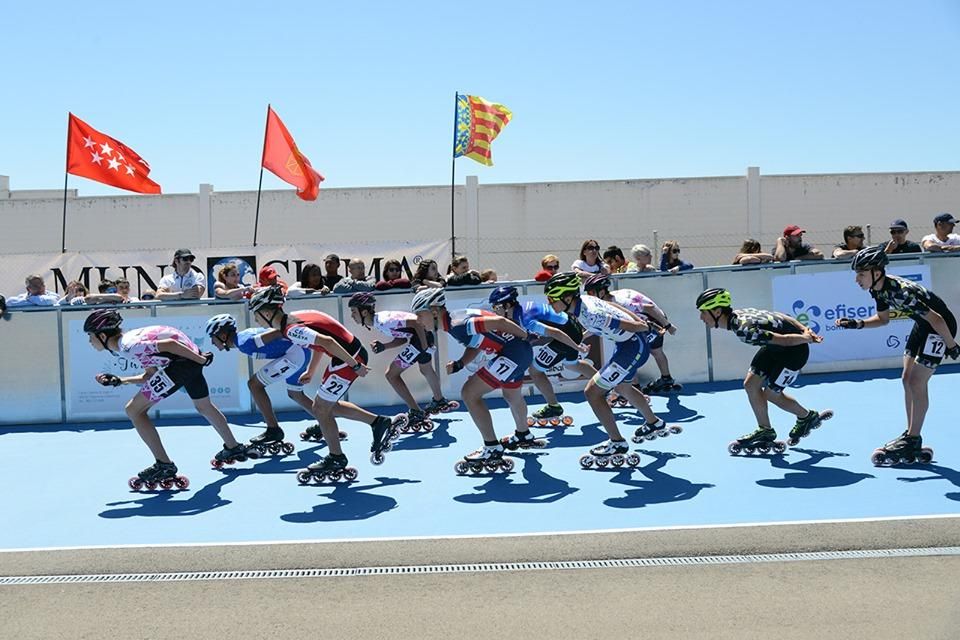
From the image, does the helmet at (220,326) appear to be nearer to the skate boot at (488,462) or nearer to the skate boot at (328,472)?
the skate boot at (328,472)

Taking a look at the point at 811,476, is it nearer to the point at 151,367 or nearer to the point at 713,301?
the point at 713,301

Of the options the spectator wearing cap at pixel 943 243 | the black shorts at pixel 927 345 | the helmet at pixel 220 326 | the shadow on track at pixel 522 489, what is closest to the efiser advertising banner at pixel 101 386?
the helmet at pixel 220 326

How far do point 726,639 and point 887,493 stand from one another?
340 centimetres

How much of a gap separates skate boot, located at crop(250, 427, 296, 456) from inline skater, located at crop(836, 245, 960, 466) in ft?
18.6

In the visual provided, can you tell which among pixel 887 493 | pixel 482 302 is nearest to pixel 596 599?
pixel 887 493

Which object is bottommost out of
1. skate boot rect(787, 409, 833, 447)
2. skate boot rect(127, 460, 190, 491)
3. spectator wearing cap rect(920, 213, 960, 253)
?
skate boot rect(127, 460, 190, 491)

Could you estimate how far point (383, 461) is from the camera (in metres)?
9.12

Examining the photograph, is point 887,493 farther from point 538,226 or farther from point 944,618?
point 538,226

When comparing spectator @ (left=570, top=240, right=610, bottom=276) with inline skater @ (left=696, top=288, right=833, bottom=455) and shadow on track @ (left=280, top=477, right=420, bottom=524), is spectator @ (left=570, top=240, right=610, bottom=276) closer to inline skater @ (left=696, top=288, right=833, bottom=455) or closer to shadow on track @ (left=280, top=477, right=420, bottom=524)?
inline skater @ (left=696, top=288, right=833, bottom=455)

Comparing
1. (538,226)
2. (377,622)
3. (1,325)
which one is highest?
(538,226)

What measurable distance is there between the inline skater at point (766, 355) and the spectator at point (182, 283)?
7278 mm

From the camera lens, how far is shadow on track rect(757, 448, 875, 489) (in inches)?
306

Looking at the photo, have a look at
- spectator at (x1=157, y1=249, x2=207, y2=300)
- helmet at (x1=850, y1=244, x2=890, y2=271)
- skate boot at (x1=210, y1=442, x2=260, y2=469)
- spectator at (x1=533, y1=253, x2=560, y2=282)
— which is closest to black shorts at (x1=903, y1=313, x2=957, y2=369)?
helmet at (x1=850, y1=244, x2=890, y2=271)

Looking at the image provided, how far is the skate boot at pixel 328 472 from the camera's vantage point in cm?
857
